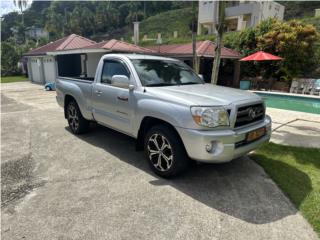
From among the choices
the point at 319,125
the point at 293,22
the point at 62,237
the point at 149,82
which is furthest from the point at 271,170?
the point at 293,22

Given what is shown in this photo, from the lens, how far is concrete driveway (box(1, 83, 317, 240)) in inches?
109

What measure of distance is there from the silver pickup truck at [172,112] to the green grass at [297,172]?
66cm

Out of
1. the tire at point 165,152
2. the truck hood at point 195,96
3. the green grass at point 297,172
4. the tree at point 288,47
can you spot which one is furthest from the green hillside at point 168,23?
the tire at point 165,152

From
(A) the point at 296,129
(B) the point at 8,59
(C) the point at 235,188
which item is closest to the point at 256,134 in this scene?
(C) the point at 235,188

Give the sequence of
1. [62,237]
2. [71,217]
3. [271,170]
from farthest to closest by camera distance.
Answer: [271,170] → [71,217] → [62,237]

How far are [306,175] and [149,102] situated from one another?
278cm

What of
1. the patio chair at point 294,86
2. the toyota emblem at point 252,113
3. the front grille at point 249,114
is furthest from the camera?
the patio chair at point 294,86

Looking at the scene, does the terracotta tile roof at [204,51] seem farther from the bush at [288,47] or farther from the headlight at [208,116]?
the headlight at [208,116]

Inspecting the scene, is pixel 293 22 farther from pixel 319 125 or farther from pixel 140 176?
pixel 140 176

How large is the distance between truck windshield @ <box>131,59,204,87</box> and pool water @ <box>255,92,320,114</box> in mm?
5649

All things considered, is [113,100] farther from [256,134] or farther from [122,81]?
[256,134]

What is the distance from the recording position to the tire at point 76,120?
5.99 metres

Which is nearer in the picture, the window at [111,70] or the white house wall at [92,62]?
the window at [111,70]

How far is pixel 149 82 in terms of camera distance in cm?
424
